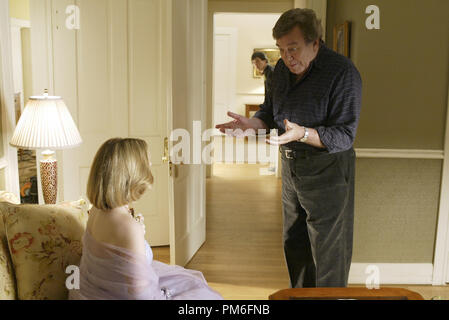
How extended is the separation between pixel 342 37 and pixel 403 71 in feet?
1.53

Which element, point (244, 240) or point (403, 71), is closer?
point (403, 71)

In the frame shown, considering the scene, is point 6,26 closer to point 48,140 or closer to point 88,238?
point 48,140

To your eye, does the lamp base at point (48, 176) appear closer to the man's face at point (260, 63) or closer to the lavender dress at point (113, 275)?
the lavender dress at point (113, 275)

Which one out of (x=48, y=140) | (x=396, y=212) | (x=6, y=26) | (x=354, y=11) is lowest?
(x=396, y=212)

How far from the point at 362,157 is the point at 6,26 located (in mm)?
2271

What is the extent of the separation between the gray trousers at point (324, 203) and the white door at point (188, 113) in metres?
0.99

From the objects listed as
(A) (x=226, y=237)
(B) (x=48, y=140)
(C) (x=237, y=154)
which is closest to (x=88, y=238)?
(B) (x=48, y=140)

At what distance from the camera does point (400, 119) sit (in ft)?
10.5

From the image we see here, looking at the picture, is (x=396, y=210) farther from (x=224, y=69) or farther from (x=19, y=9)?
(x=224, y=69)

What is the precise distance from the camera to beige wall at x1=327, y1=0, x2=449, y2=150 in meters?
3.08

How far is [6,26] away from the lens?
2.30m

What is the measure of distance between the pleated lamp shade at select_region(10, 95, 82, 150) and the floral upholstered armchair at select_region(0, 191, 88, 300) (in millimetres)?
557

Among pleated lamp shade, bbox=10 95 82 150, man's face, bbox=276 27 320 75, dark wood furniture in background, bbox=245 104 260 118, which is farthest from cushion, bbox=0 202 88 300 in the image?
dark wood furniture in background, bbox=245 104 260 118

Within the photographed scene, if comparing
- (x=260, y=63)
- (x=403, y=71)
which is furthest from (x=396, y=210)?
(x=260, y=63)
